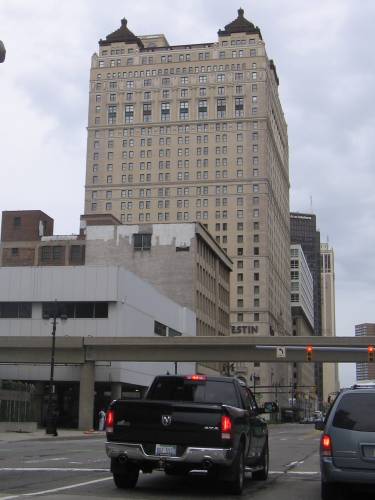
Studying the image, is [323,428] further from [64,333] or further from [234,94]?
[234,94]

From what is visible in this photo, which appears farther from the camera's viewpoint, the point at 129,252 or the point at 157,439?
the point at 129,252

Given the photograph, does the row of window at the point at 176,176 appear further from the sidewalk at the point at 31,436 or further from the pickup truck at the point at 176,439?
the pickup truck at the point at 176,439

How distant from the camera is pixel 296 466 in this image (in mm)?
18969

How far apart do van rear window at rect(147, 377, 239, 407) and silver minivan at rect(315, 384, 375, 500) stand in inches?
90.7

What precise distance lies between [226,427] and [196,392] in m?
1.53

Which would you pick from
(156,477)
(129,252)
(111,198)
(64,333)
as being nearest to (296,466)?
(156,477)

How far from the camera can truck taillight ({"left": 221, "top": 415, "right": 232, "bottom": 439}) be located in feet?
37.1

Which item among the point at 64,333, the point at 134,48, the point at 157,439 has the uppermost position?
the point at 134,48

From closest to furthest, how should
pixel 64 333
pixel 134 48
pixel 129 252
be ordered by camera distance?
pixel 64 333 → pixel 129 252 → pixel 134 48

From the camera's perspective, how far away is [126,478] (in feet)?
39.7

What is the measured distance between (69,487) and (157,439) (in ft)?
6.23

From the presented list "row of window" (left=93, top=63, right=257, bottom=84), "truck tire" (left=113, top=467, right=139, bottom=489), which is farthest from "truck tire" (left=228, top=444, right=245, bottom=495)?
"row of window" (left=93, top=63, right=257, bottom=84)

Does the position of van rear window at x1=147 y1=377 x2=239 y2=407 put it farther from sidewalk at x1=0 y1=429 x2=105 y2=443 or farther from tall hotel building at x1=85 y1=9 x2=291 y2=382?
tall hotel building at x1=85 y1=9 x2=291 y2=382

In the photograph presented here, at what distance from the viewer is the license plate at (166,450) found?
11.3 m
